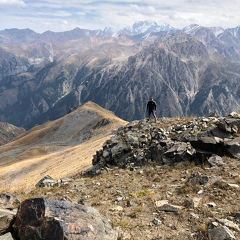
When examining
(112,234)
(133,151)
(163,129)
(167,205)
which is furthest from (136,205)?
(163,129)

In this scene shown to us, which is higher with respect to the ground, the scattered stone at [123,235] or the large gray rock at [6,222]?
the large gray rock at [6,222]

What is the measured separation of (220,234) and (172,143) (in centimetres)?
1266

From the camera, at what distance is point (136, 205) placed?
11.8 meters

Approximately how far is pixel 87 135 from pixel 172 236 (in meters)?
97.0

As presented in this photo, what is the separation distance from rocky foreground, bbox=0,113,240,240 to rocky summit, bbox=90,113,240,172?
0.27 ft

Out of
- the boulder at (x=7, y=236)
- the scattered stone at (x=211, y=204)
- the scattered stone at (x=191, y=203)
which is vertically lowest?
the scattered stone at (x=191, y=203)

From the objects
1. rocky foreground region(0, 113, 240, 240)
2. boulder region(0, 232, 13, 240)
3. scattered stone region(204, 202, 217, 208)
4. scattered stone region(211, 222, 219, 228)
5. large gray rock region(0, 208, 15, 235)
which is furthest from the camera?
scattered stone region(204, 202, 217, 208)

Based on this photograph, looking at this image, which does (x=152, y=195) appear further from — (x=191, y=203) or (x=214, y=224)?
(x=214, y=224)

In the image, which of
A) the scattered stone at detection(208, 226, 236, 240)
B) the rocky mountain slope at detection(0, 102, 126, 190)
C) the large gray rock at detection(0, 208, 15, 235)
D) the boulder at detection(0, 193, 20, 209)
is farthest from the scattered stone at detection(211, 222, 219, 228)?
the rocky mountain slope at detection(0, 102, 126, 190)

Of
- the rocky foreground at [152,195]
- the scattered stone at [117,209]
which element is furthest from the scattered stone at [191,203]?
the scattered stone at [117,209]

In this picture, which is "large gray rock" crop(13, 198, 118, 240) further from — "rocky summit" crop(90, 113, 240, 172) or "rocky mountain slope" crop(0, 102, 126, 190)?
"rocky mountain slope" crop(0, 102, 126, 190)

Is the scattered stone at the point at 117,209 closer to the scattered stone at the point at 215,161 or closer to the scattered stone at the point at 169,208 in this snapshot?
the scattered stone at the point at 169,208

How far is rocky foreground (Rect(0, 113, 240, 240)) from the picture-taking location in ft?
25.7

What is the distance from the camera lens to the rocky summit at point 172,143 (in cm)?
1814
